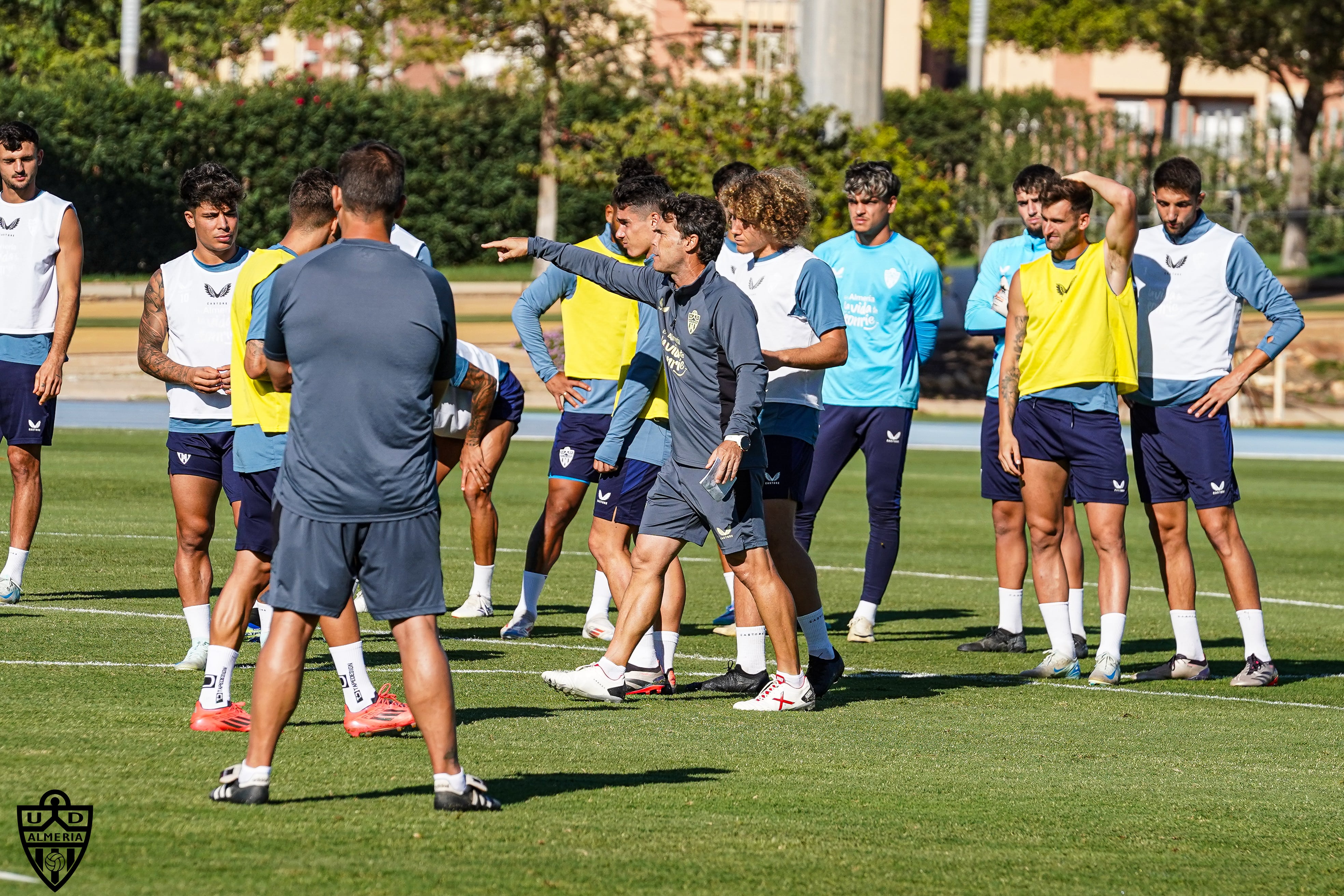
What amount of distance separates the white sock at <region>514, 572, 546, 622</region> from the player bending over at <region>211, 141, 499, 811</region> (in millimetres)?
4344

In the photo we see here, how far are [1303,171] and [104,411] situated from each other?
27540 mm

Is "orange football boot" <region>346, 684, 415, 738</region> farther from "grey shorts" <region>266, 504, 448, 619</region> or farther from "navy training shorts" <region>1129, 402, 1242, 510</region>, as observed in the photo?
"navy training shorts" <region>1129, 402, 1242, 510</region>

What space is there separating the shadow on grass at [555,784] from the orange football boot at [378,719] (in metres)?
0.77

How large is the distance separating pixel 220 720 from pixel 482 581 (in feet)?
12.4

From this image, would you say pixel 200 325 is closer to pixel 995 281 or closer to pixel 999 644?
pixel 995 281

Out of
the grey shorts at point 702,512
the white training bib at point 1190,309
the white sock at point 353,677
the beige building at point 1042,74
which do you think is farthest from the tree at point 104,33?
the white sock at point 353,677

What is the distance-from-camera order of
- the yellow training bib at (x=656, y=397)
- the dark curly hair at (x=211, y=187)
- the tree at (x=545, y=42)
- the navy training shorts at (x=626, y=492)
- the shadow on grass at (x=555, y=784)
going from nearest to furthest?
the shadow on grass at (x=555, y=784) → the dark curly hair at (x=211, y=187) → the yellow training bib at (x=656, y=397) → the navy training shorts at (x=626, y=492) → the tree at (x=545, y=42)

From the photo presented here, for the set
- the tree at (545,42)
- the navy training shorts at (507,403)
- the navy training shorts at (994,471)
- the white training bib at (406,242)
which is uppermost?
the tree at (545,42)

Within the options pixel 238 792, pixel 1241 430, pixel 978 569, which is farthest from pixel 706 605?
pixel 1241 430

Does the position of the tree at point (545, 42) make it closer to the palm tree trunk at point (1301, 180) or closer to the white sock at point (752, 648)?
the palm tree trunk at point (1301, 180)

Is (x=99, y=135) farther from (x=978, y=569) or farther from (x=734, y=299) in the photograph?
(x=734, y=299)

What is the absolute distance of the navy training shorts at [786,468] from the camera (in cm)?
800

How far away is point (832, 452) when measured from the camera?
34.1 ft

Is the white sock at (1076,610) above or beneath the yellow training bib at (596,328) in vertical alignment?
beneath
